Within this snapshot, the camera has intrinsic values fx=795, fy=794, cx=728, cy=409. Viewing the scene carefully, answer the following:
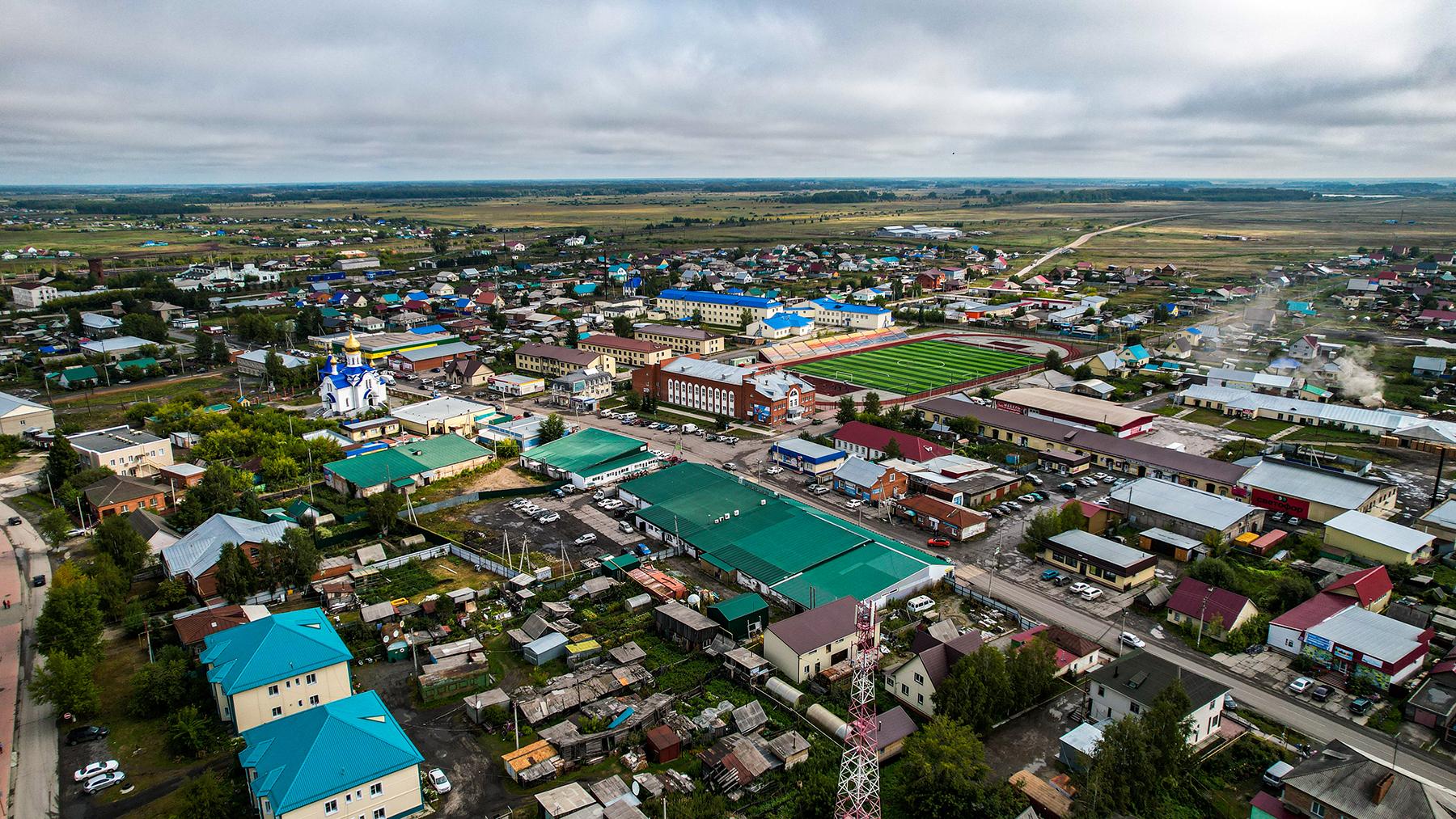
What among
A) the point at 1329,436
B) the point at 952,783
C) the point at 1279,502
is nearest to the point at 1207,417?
the point at 1329,436

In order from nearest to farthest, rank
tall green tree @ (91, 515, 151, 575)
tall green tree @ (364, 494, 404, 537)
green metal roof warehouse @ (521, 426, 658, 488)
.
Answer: tall green tree @ (91, 515, 151, 575), tall green tree @ (364, 494, 404, 537), green metal roof warehouse @ (521, 426, 658, 488)

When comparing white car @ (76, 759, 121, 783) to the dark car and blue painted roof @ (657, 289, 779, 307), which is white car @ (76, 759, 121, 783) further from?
blue painted roof @ (657, 289, 779, 307)

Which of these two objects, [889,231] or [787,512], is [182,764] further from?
[889,231]

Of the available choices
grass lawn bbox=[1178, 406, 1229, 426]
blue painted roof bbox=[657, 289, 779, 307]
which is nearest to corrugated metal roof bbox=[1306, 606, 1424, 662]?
grass lawn bbox=[1178, 406, 1229, 426]

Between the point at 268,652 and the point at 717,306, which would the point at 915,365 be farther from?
the point at 268,652

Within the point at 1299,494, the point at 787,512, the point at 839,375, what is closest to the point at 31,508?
the point at 787,512
